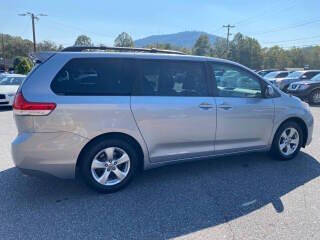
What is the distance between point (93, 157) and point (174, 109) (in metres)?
1.19

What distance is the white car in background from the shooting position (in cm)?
1028

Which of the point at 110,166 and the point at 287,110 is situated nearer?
the point at 110,166

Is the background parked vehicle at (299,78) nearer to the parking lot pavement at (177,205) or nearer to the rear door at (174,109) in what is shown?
the parking lot pavement at (177,205)

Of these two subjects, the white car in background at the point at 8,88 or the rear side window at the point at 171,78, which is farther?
the white car in background at the point at 8,88

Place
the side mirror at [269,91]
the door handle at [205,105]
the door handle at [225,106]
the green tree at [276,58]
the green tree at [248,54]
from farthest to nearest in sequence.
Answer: the green tree at [248,54] → the green tree at [276,58] → the side mirror at [269,91] → the door handle at [225,106] → the door handle at [205,105]

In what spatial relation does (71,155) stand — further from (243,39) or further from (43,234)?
(243,39)

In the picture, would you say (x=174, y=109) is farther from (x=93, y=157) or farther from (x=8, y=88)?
(x=8, y=88)

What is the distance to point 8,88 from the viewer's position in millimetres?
10828

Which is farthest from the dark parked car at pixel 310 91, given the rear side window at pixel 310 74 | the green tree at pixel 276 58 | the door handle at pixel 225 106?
the green tree at pixel 276 58

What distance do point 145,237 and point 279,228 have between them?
1356 millimetres

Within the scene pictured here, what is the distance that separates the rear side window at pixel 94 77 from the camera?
3.30 m

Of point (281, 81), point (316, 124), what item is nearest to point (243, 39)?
point (281, 81)

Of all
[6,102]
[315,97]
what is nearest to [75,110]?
[6,102]

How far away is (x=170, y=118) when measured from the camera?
3.71 metres
